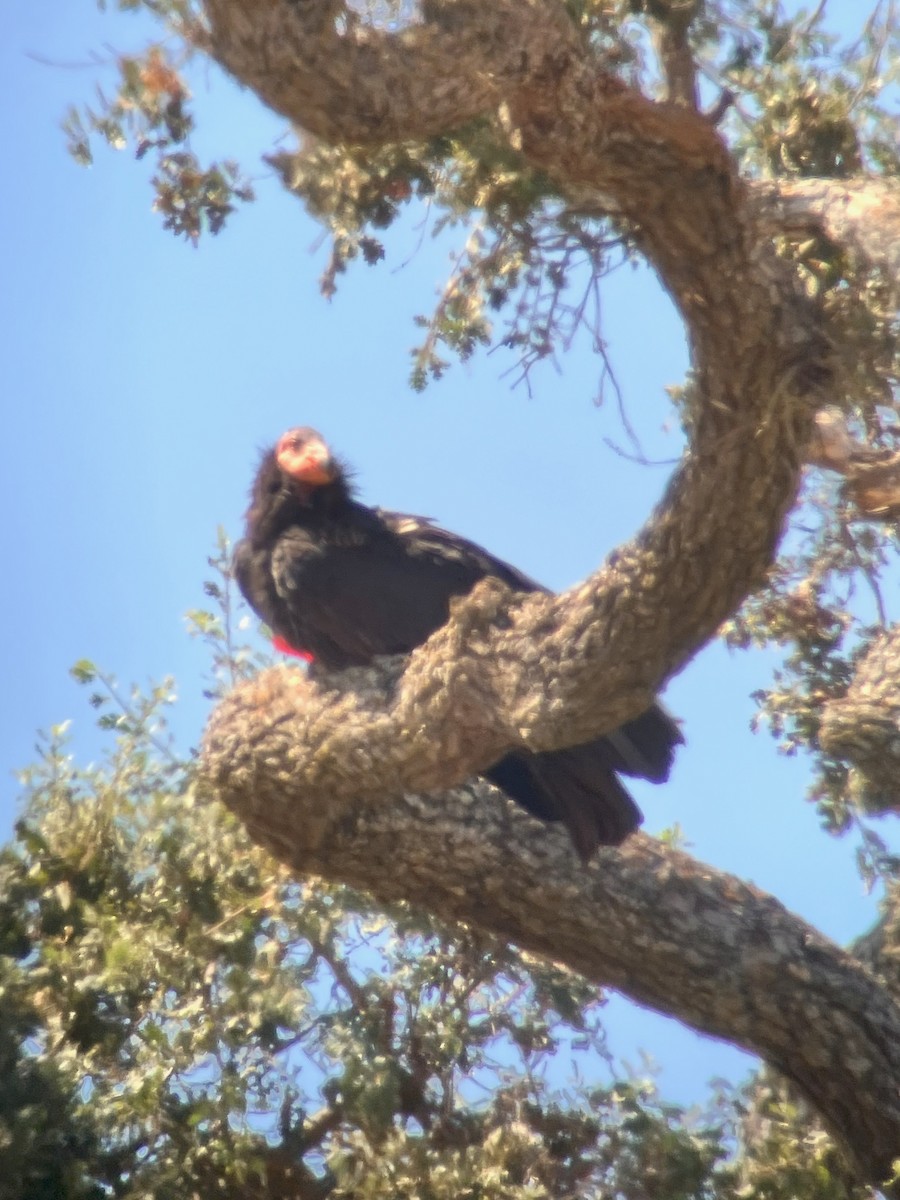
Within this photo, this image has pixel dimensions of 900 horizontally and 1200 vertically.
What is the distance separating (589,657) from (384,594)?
1.25 metres

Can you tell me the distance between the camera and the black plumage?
4035 millimetres

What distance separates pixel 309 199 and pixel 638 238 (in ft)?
5.26

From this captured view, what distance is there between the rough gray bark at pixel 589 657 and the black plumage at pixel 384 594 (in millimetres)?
155

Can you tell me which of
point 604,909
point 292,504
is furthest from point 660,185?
point 292,504

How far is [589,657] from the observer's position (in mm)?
3246

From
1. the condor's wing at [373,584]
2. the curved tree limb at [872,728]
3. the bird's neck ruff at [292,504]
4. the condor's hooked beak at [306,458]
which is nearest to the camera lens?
the curved tree limb at [872,728]

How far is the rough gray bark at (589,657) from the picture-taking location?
8.98ft

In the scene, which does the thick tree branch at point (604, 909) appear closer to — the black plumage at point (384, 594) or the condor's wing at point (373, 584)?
the black plumage at point (384, 594)

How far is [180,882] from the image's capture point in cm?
455

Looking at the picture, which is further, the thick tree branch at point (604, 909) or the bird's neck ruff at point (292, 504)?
the bird's neck ruff at point (292, 504)

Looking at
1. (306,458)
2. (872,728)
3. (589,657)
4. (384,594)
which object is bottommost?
(872,728)

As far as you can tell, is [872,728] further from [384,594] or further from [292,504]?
[292,504]

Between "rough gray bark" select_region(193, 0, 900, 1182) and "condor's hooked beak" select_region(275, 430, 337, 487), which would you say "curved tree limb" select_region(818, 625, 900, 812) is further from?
"condor's hooked beak" select_region(275, 430, 337, 487)

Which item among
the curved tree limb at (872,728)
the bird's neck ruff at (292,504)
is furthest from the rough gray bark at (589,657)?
the bird's neck ruff at (292,504)
